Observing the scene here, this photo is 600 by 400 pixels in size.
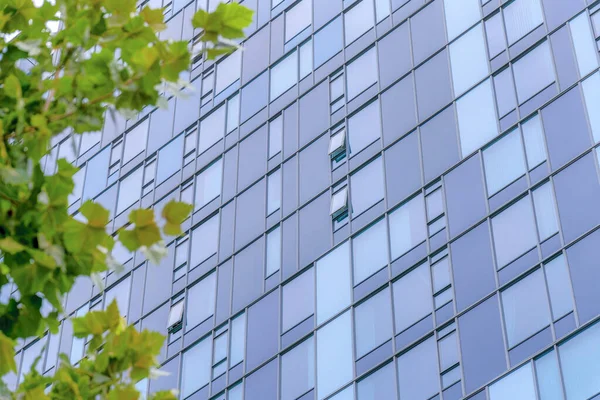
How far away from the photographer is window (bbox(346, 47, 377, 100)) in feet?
105

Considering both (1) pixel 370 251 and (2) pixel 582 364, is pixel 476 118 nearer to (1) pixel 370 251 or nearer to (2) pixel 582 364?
(1) pixel 370 251

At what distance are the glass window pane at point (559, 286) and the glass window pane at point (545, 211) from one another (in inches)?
30.9

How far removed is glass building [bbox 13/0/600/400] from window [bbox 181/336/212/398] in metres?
0.06

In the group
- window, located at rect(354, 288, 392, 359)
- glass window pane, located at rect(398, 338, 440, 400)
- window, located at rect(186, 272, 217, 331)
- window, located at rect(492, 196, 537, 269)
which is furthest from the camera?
window, located at rect(186, 272, 217, 331)

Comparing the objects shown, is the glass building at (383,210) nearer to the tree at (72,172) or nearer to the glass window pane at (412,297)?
the glass window pane at (412,297)

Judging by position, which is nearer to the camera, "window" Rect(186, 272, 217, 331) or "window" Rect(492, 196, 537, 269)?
"window" Rect(492, 196, 537, 269)

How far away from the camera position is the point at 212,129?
36.2 metres

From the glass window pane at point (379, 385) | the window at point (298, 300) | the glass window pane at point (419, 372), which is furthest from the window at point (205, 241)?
the glass window pane at point (419, 372)

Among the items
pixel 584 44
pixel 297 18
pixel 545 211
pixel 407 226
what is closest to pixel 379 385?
pixel 407 226

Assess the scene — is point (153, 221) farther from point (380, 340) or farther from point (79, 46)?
point (380, 340)

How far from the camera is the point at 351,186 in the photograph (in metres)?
29.9

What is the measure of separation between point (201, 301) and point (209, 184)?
4.07 meters

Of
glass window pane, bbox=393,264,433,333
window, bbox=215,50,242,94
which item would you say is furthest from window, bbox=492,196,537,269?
window, bbox=215,50,242,94

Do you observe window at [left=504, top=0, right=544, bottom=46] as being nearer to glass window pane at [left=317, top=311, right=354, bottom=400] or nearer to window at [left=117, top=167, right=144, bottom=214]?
glass window pane at [left=317, top=311, right=354, bottom=400]
